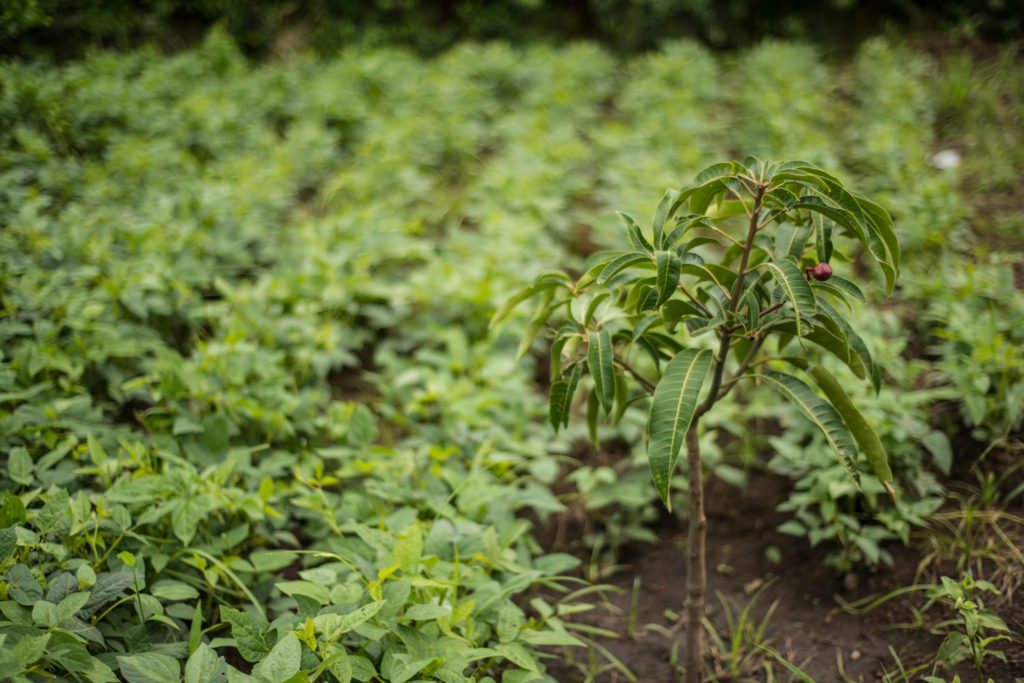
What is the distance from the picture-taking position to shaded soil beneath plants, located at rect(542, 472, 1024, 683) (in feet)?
5.70

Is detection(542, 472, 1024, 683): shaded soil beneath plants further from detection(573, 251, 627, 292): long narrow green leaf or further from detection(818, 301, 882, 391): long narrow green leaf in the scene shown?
detection(573, 251, 627, 292): long narrow green leaf

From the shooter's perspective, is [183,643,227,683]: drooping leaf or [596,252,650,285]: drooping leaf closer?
[183,643,227,683]: drooping leaf

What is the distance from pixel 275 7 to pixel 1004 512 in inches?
309

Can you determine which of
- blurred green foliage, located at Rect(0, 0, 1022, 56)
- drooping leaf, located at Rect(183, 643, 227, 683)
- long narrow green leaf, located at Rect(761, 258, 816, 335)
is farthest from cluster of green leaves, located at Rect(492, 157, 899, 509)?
blurred green foliage, located at Rect(0, 0, 1022, 56)

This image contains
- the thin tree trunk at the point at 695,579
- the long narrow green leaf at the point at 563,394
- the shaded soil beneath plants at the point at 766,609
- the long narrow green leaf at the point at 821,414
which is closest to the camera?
the long narrow green leaf at the point at 821,414

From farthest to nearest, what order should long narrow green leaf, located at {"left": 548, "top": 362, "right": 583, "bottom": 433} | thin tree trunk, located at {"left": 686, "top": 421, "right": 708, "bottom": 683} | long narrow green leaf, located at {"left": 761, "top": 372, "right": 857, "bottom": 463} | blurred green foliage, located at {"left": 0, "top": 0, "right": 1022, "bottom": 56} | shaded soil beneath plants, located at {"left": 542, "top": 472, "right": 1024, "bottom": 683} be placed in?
blurred green foliage, located at {"left": 0, "top": 0, "right": 1022, "bottom": 56}, shaded soil beneath plants, located at {"left": 542, "top": 472, "right": 1024, "bottom": 683}, thin tree trunk, located at {"left": 686, "top": 421, "right": 708, "bottom": 683}, long narrow green leaf, located at {"left": 548, "top": 362, "right": 583, "bottom": 433}, long narrow green leaf, located at {"left": 761, "top": 372, "right": 857, "bottom": 463}

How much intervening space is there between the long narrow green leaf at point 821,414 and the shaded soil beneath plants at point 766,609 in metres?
0.81

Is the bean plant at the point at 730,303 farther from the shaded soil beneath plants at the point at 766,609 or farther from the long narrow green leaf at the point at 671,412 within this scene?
the shaded soil beneath plants at the point at 766,609

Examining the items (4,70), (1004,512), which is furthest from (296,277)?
(1004,512)

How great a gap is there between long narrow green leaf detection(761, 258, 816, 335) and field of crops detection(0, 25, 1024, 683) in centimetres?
68

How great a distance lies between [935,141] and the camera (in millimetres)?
4430

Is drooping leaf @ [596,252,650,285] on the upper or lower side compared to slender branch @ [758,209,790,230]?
lower

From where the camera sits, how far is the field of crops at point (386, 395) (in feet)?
4.93

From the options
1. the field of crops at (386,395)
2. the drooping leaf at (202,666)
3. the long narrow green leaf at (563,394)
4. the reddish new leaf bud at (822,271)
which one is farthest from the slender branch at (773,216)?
the drooping leaf at (202,666)
